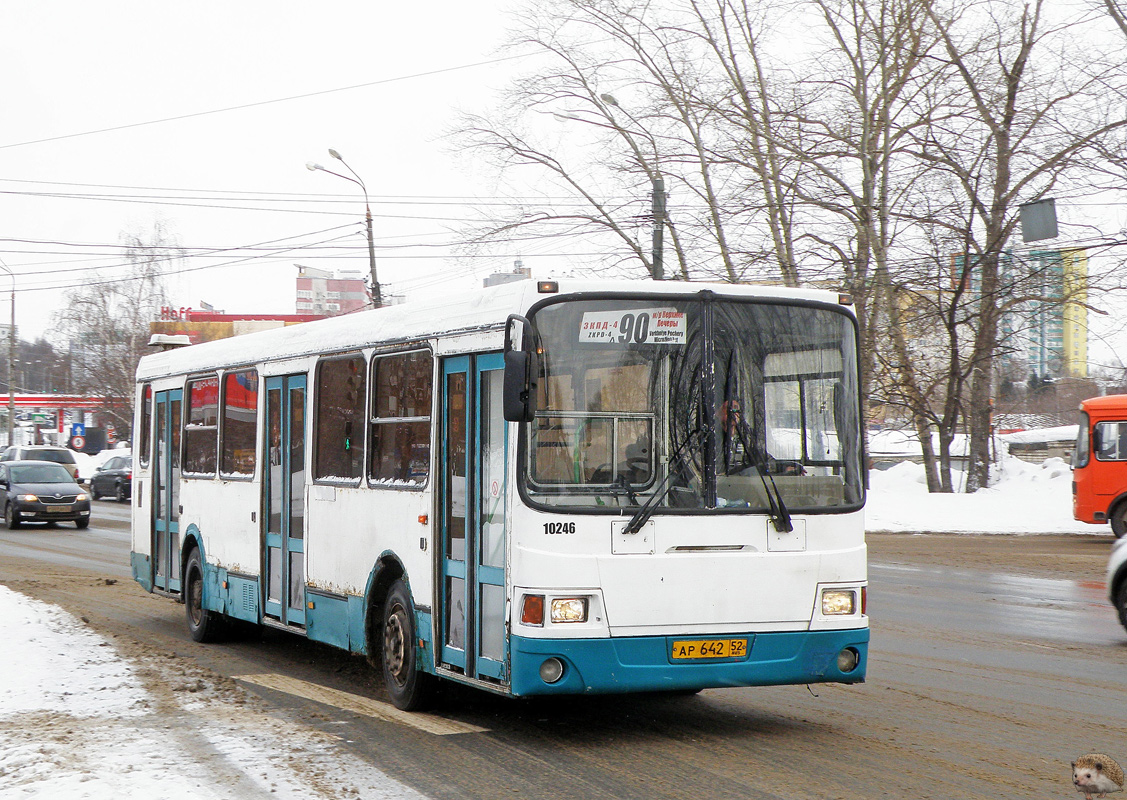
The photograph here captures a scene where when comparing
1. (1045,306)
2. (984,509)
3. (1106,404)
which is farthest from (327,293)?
(1106,404)

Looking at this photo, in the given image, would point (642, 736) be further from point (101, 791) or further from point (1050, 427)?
point (1050, 427)

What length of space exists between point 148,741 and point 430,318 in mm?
2987

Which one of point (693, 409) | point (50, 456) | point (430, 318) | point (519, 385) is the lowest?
point (693, 409)

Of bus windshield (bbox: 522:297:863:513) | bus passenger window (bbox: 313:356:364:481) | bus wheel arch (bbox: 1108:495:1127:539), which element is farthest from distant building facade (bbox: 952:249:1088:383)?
bus windshield (bbox: 522:297:863:513)

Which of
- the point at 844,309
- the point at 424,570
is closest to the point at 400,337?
the point at 424,570

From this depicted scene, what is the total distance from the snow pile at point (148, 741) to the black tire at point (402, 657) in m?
0.78

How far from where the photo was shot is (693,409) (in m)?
7.05

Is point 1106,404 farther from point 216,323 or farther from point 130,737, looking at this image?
point 216,323

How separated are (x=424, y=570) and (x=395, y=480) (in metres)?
0.77

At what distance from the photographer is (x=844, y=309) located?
7.61 m

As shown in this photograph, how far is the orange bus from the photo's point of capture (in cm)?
2276

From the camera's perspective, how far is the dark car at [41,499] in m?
29.4

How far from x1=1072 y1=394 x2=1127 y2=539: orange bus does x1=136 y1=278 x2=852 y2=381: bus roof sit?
1689cm

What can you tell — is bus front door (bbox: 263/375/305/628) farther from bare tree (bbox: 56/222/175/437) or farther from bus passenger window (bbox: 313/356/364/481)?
bare tree (bbox: 56/222/175/437)
